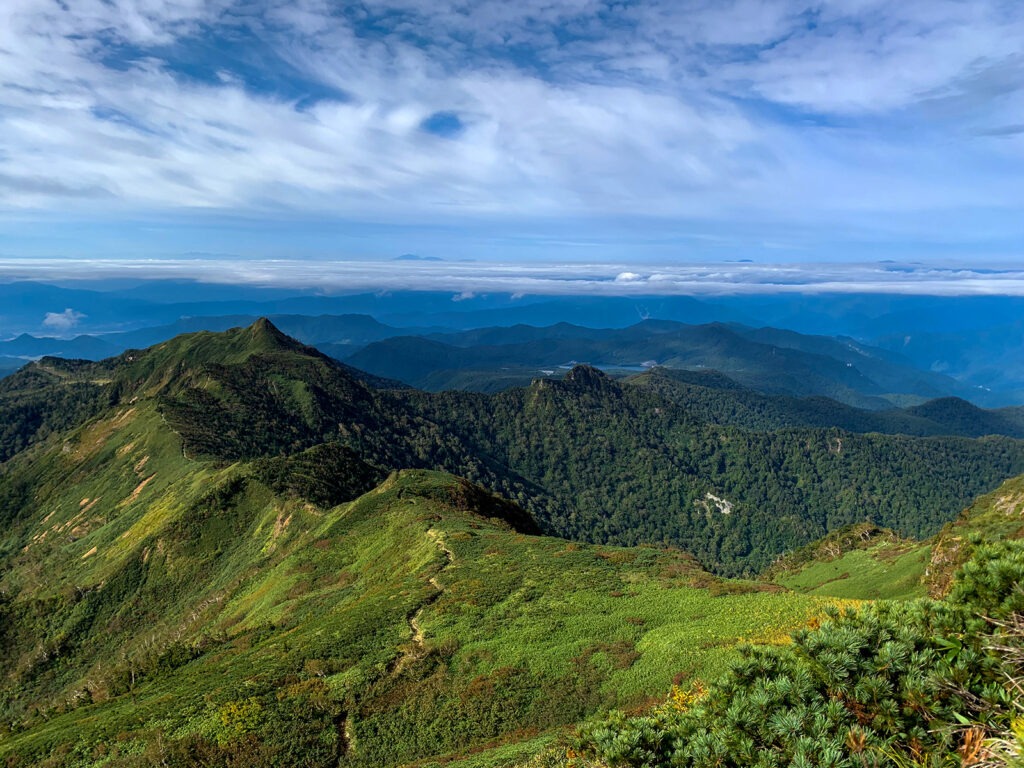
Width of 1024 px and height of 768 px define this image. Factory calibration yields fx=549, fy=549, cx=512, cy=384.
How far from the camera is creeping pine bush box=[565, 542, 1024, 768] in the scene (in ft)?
35.2

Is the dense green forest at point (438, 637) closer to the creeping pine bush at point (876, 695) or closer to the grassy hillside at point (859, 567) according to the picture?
the creeping pine bush at point (876, 695)

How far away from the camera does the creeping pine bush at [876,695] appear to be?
10.7 metres

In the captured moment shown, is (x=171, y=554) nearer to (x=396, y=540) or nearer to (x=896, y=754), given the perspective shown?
(x=396, y=540)

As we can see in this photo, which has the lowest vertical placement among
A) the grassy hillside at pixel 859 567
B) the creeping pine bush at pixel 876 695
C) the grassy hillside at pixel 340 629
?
the grassy hillside at pixel 859 567

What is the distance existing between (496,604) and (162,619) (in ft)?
215

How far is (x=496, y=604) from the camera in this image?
154 feet

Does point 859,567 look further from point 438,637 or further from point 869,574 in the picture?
point 438,637

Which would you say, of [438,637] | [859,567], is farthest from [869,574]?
[438,637]

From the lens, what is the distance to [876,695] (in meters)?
11.9

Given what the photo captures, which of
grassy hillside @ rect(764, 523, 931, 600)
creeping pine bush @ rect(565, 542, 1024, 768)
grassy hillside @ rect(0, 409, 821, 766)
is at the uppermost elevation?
creeping pine bush @ rect(565, 542, 1024, 768)

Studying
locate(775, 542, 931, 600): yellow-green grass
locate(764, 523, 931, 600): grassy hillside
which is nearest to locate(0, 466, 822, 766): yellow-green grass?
locate(764, 523, 931, 600): grassy hillside

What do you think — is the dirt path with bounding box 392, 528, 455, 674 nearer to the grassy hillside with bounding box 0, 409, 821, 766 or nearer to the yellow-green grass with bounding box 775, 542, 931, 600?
the grassy hillside with bounding box 0, 409, 821, 766

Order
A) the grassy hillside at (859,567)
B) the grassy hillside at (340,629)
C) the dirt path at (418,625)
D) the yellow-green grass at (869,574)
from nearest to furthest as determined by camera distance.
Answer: the grassy hillside at (340,629), the dirt path at (418,625), the yellow-green grass at (869,574), the grassy hillside at (859,567)

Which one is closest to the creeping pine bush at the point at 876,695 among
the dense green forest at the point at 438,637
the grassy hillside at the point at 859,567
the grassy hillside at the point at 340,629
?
the dense green forest at the point at 438,637
